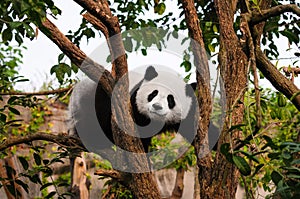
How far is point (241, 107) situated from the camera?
7.56 ft

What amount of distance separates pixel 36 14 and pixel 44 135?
3.27 feet

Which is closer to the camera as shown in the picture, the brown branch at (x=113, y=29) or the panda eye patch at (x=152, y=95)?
the brown branch at (x=113, y=29)

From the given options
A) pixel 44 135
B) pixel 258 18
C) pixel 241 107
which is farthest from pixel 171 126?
pixel 258 18

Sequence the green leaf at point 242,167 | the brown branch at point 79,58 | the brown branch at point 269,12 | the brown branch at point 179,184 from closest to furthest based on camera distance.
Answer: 1. the green leaf at point 242,167
2. the brown branch at point 269,12
3. the brown branch at point 79,58
4. the brown branch at point 179,184

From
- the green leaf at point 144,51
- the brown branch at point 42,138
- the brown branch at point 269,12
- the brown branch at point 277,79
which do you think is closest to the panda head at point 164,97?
the green leaf at point 144,51

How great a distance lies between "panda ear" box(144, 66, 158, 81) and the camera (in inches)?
171

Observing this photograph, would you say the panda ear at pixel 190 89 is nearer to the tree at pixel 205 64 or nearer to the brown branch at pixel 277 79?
the tree at pixel 205 64

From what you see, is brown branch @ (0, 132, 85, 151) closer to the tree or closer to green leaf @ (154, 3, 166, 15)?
the tree

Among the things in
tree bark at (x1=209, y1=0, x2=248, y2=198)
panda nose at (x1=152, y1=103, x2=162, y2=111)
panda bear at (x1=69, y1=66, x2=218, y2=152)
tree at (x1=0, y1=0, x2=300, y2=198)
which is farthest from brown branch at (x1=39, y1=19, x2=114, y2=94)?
panda nose at (x1=152, y1=103, x2=162, y2=111)

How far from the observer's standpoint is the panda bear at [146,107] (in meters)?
4.40

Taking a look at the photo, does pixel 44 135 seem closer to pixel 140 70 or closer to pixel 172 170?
pixel 140 70

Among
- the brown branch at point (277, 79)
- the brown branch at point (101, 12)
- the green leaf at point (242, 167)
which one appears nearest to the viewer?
the green leaf at point (242, 167)

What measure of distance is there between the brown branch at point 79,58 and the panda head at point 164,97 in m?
1.80

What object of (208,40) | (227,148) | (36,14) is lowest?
(227,148)
